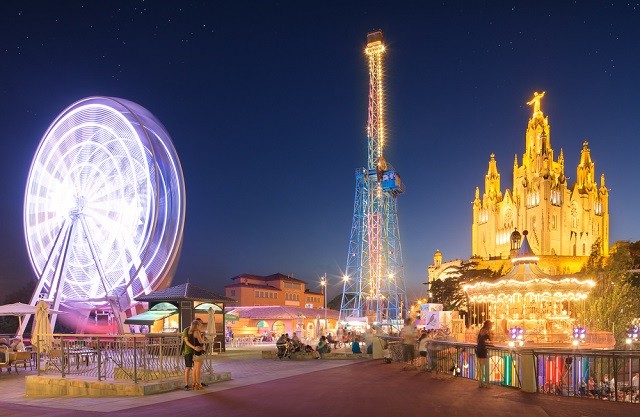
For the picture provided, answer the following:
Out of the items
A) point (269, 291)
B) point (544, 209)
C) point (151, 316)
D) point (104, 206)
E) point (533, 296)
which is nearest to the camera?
point (151, 316)

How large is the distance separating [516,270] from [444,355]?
18.5 m

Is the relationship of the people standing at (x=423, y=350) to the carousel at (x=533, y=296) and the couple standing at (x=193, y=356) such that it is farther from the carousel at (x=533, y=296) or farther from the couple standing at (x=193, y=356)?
the carousel at (x=533, y=296)

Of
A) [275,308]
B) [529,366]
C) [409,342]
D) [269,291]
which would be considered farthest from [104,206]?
[269,291]

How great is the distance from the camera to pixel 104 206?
31.0m

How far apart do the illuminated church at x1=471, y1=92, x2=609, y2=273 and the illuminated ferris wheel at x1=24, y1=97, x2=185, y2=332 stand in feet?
254

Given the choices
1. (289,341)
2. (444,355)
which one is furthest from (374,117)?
(444,355)

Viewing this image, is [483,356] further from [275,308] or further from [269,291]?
[269,291]

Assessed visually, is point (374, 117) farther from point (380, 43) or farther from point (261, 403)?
point (261, 403)

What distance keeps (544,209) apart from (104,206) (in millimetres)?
86328

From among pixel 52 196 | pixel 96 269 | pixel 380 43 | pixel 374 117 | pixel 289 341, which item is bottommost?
pixel 289 341

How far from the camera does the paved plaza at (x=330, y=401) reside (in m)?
10.9

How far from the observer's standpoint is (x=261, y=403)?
11820 millimetres

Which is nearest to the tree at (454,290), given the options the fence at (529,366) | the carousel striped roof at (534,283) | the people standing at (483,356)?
the carousel striped roof at (534,283)

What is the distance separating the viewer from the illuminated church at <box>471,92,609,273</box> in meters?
102
